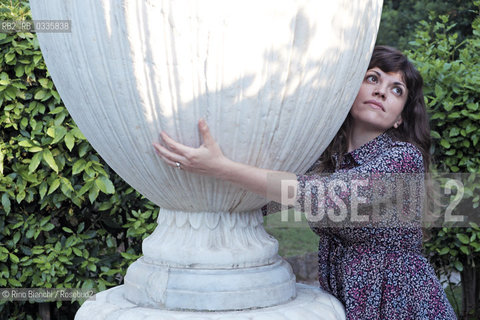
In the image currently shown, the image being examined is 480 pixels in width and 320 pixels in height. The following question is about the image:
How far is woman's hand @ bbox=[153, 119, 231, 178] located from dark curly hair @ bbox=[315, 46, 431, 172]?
27.9 inches

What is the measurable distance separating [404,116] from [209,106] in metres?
1.01

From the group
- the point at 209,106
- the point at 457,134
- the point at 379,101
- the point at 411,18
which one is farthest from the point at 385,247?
the point at 411,18

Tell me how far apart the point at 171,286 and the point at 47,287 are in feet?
4.09

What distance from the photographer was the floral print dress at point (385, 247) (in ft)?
6.50

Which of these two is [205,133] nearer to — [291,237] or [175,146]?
[175,146]

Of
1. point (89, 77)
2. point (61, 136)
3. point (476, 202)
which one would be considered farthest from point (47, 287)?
point (476, 202)

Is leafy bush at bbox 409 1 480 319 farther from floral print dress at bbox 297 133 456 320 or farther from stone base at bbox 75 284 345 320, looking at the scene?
stone base at bbox 75 284 345 320

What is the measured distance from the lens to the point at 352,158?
2.22 meters

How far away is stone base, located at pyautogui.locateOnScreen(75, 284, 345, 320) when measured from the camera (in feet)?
6.03

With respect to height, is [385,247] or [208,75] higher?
[208,75]

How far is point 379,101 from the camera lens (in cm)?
221

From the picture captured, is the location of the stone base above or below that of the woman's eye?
below

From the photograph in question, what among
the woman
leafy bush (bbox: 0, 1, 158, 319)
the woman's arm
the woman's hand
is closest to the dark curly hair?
the woman

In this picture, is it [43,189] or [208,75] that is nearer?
[208,75]
